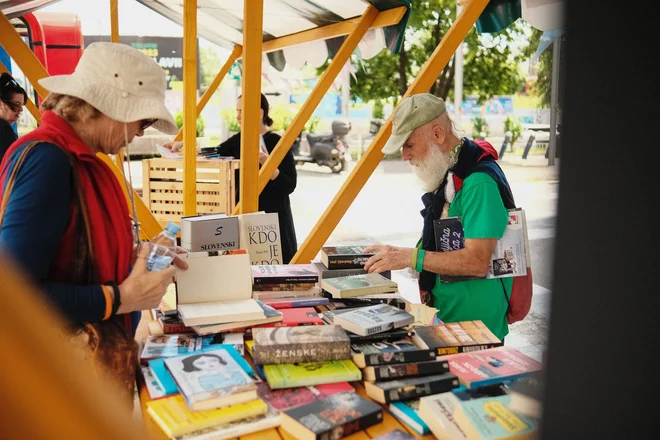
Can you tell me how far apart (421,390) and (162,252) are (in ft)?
3.18

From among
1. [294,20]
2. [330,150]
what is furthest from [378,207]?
[294,20]

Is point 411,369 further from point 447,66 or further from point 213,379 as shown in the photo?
point 447,66

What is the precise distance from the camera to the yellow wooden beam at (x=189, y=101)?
4023 millimetres

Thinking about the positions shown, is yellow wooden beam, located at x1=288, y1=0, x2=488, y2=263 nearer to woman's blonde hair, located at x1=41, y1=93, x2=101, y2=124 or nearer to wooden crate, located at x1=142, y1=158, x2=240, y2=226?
wooden crate, located at x1=142, y1=158, x2=240, y2=226

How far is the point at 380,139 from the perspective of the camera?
421cm

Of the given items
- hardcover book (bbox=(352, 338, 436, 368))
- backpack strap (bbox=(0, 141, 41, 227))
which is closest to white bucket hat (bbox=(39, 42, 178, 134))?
backpack strap (bbox=(0, 141, 41, 227))

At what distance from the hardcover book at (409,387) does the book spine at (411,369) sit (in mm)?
18

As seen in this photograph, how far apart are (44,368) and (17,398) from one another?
2cm

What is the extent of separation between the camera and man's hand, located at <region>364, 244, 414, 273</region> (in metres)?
2.66

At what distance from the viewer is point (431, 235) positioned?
9.02 ft

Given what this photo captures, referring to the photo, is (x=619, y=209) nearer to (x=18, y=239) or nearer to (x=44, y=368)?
(x=44, y=368)

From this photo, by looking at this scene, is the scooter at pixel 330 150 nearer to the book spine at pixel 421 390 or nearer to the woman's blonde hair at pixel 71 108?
the woman's blonde hair at pixel 71 108

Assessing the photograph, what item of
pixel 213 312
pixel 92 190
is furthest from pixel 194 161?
pixel 92 190

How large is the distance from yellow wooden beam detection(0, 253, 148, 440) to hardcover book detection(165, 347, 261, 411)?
1251 millimetres
